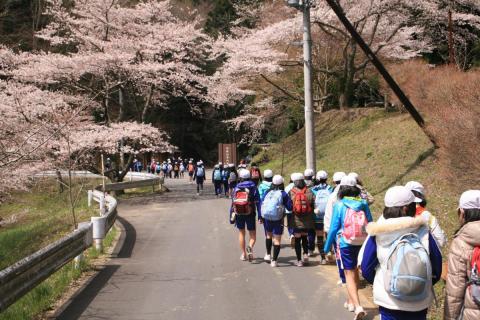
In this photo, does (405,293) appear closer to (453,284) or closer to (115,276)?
(453,284)

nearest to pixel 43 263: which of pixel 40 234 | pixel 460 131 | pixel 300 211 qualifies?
pixel 300 211

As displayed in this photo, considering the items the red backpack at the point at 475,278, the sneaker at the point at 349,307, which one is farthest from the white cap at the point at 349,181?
the red backpack at the point at 475,278

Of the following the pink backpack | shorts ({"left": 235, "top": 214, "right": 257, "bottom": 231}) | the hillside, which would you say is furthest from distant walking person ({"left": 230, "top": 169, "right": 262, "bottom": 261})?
the hillside

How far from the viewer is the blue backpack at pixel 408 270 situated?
3.41 m

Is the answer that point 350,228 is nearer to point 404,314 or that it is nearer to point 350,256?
point 350,256

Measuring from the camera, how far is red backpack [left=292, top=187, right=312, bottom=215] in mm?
8477

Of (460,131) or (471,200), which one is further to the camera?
(460,131)

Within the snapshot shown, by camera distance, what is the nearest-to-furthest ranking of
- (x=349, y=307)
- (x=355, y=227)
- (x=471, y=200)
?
(x=471, y=200) < (x=355, y=227) < (x=349, y=307)

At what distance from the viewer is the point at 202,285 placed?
24.3 ft

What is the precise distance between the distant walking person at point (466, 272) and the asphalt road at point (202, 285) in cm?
259

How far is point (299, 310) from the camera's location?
19.9 feet

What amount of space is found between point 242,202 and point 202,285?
6.39 feet

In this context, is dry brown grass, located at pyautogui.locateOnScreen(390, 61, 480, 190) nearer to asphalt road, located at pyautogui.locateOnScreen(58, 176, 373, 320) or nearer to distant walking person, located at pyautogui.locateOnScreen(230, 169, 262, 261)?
asphalt road, located at pyautogui.locateOnScreen(58, 176, 373, 320)

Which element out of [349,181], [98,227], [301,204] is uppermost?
[349,181]
